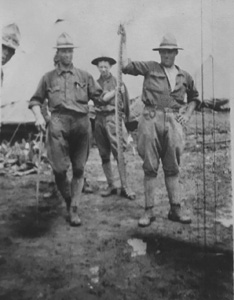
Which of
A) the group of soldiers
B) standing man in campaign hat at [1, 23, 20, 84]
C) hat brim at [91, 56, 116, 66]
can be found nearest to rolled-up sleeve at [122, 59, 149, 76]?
the group of soldiers

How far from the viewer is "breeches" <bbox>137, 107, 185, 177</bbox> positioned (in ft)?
9.47

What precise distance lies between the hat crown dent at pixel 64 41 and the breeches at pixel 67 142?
0.49 metres

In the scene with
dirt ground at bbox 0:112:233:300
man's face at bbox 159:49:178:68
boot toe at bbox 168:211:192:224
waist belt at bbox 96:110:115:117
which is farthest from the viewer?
waist belt at bbox 96:110:115:117

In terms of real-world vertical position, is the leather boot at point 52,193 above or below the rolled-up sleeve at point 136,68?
below

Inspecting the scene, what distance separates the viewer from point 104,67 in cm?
294

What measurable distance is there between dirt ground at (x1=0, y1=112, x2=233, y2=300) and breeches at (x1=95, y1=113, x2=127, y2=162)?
0.27 feet

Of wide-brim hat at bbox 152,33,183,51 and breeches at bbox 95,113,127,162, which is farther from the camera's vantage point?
breeches at bbox 95,113,127,162

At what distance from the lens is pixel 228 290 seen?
2.50 meters

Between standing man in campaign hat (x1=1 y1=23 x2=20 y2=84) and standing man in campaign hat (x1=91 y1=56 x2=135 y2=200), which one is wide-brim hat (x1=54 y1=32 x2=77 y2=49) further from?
standing man in campaign hat (x1=1 y1=23 x2=20 y2=84)

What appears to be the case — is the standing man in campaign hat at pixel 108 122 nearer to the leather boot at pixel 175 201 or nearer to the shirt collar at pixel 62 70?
the shirt collar at pixel 62 70

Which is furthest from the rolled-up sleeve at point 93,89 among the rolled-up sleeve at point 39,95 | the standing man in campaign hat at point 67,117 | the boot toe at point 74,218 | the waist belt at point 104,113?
the boot toe at point 74,218

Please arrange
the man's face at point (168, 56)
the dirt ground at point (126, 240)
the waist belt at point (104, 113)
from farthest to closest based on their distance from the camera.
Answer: the waist belt at point (104, 113)
the man's face at point (168, 56)
the dirt ground at point (126, 240)

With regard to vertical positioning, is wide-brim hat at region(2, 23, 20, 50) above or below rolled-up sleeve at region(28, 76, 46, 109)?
above

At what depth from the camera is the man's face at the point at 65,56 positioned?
2.93 m
